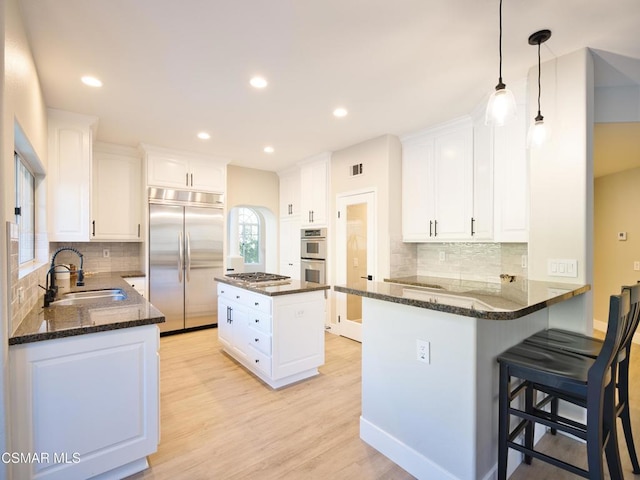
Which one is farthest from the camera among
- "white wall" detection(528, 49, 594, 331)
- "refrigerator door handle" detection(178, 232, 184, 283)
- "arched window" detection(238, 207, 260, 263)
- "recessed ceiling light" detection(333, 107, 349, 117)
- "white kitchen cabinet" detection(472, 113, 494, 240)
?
"arched window" detection(238, 207, 260, 263)

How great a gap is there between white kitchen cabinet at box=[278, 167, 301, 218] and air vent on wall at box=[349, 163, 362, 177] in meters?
1.41

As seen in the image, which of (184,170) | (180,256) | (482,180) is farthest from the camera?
(184,170)

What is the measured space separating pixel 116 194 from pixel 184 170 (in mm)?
945

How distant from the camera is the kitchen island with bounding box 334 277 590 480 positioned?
58.8 inches

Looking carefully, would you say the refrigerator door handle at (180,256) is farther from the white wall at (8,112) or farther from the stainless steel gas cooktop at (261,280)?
the white wall at (8,112)

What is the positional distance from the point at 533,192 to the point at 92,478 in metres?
3.36

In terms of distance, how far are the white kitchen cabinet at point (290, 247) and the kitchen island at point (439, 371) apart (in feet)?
11.0

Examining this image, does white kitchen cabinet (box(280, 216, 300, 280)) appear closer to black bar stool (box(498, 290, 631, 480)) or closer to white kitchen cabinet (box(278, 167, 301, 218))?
white kitchen cabinet (box(278, 167, 301, 218))

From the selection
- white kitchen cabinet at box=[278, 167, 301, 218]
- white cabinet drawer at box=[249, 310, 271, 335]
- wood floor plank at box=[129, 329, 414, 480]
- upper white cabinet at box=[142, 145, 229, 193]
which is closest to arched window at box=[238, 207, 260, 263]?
white kitchen cabinet at box=[278, 167, 301, 218]

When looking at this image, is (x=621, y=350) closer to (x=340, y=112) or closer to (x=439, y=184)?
(x=439, y=184)

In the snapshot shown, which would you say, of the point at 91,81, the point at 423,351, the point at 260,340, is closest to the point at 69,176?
the point at 91,81

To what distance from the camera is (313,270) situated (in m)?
4.81

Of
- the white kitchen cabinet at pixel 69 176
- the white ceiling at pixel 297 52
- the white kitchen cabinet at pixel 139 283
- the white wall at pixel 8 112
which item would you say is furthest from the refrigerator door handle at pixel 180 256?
the white wall at pixel 8 112

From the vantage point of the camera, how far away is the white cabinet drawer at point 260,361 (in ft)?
9.13
